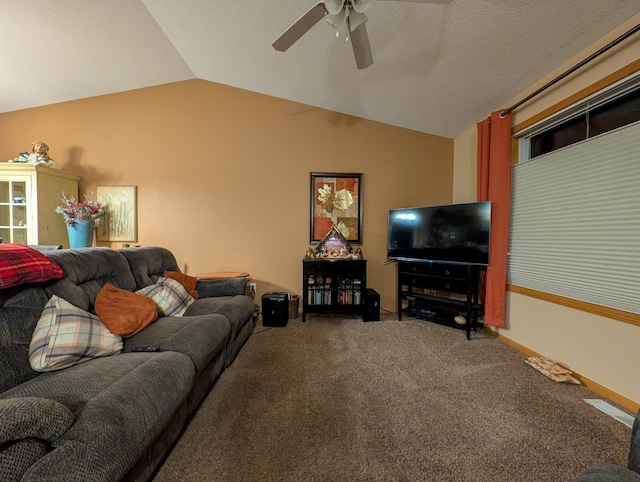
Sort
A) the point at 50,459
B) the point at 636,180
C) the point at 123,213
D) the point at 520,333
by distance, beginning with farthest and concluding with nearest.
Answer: the point at 123,213
the point at 520,333
the point at 636,180
the point at 50,459

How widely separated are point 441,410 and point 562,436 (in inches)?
23.5

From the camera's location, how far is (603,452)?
126 centimetres

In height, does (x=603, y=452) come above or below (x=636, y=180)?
below

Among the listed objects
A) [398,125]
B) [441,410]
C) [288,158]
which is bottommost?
[441,410]

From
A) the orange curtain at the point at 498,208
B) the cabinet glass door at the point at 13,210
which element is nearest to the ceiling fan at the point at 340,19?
the orange curtain at the point at 498,208

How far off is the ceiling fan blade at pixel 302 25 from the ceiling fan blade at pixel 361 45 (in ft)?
0.74

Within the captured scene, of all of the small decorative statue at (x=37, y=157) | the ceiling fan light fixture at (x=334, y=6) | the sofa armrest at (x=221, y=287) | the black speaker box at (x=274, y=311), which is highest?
the ceiling fan light fixture at (x=334, y=6)

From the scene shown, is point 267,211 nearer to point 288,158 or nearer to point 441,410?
point 288,158

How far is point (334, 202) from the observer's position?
137 inches

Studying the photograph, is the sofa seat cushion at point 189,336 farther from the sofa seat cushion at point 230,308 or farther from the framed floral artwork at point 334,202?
the framed floral artwork at point 334,202

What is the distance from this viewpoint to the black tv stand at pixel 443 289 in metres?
2.68

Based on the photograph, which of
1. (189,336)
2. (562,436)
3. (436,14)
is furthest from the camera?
(436,14)

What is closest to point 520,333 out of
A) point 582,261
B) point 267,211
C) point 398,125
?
point 582,261

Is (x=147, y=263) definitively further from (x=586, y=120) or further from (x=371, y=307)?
(x=586, y=120)
